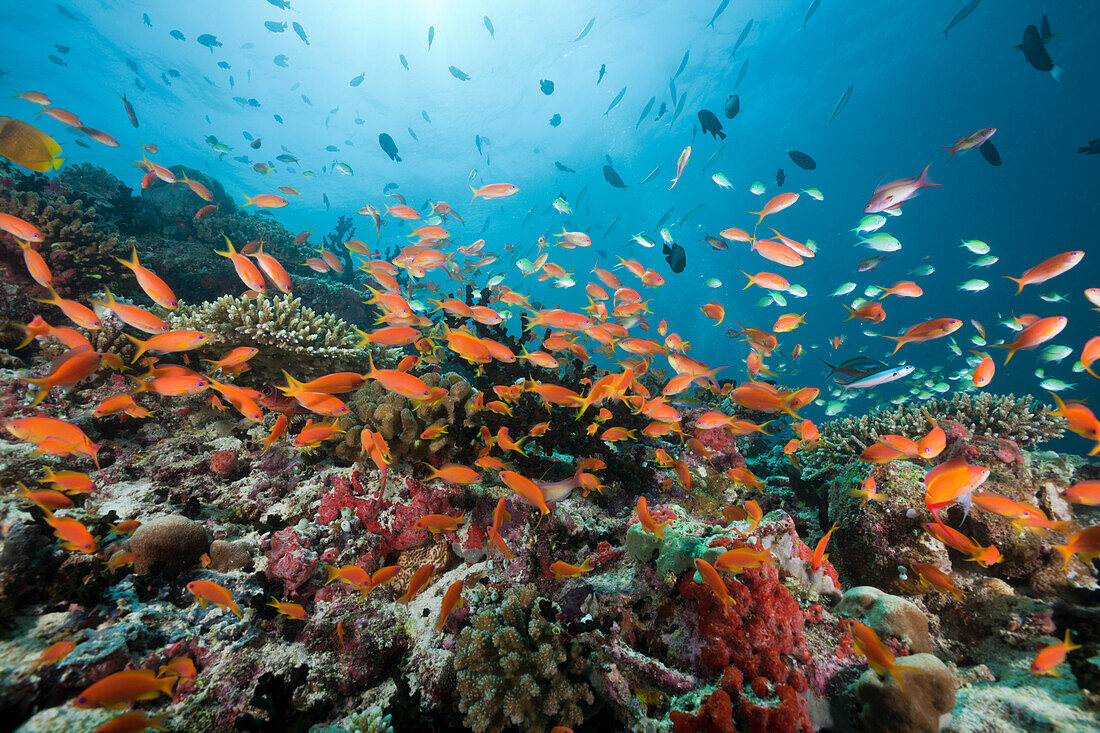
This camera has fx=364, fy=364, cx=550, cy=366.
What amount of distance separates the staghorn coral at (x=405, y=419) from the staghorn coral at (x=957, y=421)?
17.8 ft

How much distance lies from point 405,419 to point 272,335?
2.38 m

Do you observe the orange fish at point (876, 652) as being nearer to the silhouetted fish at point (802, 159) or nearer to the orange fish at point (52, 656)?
the orange fish at point (52, 656)

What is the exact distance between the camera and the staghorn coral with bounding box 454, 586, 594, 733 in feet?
7.71

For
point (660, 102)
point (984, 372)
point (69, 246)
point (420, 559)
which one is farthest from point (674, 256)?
point (660, 102)

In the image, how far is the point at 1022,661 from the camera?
2.78 metres

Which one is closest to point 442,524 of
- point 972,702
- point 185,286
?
point 972,702

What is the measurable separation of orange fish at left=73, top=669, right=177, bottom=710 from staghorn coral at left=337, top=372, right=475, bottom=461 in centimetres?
Answer: 200

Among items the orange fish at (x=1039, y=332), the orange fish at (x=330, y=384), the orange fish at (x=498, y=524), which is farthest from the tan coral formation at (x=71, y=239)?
the orange fish at (x=1039, y=332)

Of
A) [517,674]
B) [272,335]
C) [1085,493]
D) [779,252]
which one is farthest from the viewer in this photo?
[779,252]

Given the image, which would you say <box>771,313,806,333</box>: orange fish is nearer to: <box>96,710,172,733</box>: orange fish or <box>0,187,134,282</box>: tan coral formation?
<box>96,710,172,733</box>: orange fish

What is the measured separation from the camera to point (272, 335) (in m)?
4.55

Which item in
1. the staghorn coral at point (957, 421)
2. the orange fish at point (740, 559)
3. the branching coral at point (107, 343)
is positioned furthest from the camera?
the staghorn coral at point (957, 421)

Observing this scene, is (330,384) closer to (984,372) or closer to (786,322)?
(786,322)

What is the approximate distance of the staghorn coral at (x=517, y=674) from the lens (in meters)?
2.35
